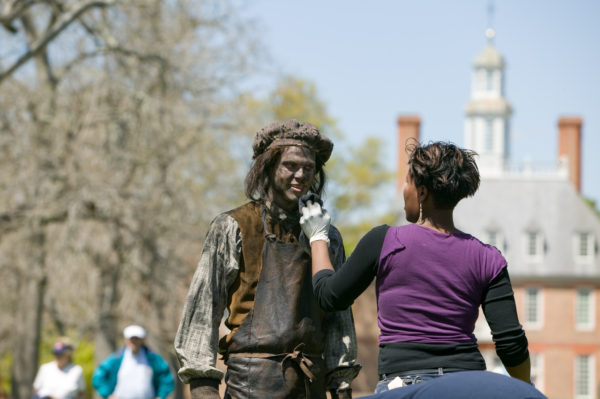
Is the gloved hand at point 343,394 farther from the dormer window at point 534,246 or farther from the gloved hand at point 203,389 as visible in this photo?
the dormer window at point 534,246

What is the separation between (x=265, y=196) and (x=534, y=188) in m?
52.1

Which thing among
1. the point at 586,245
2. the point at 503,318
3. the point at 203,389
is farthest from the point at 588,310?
the point at 503,318

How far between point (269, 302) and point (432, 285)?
93cm

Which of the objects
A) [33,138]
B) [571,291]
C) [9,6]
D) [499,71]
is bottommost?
[571,291]

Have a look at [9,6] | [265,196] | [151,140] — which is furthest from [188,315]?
[151,140]

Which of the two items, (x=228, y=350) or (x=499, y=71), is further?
(x=499, y=71)

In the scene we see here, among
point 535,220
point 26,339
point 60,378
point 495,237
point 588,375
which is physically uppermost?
point 535,220

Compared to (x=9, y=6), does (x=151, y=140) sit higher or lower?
lower

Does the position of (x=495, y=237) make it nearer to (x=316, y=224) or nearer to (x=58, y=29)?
(x=58, y=29)

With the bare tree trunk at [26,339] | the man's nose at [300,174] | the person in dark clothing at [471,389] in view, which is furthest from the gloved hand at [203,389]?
the bare tree trunk at [26,339]

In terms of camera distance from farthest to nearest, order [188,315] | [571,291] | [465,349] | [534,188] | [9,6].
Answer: [534,188]
[571,291]
[9,6]
[188,315]
[465,349]

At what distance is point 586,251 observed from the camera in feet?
174

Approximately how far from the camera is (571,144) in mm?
57344

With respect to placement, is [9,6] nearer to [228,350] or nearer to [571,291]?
[228,350]
